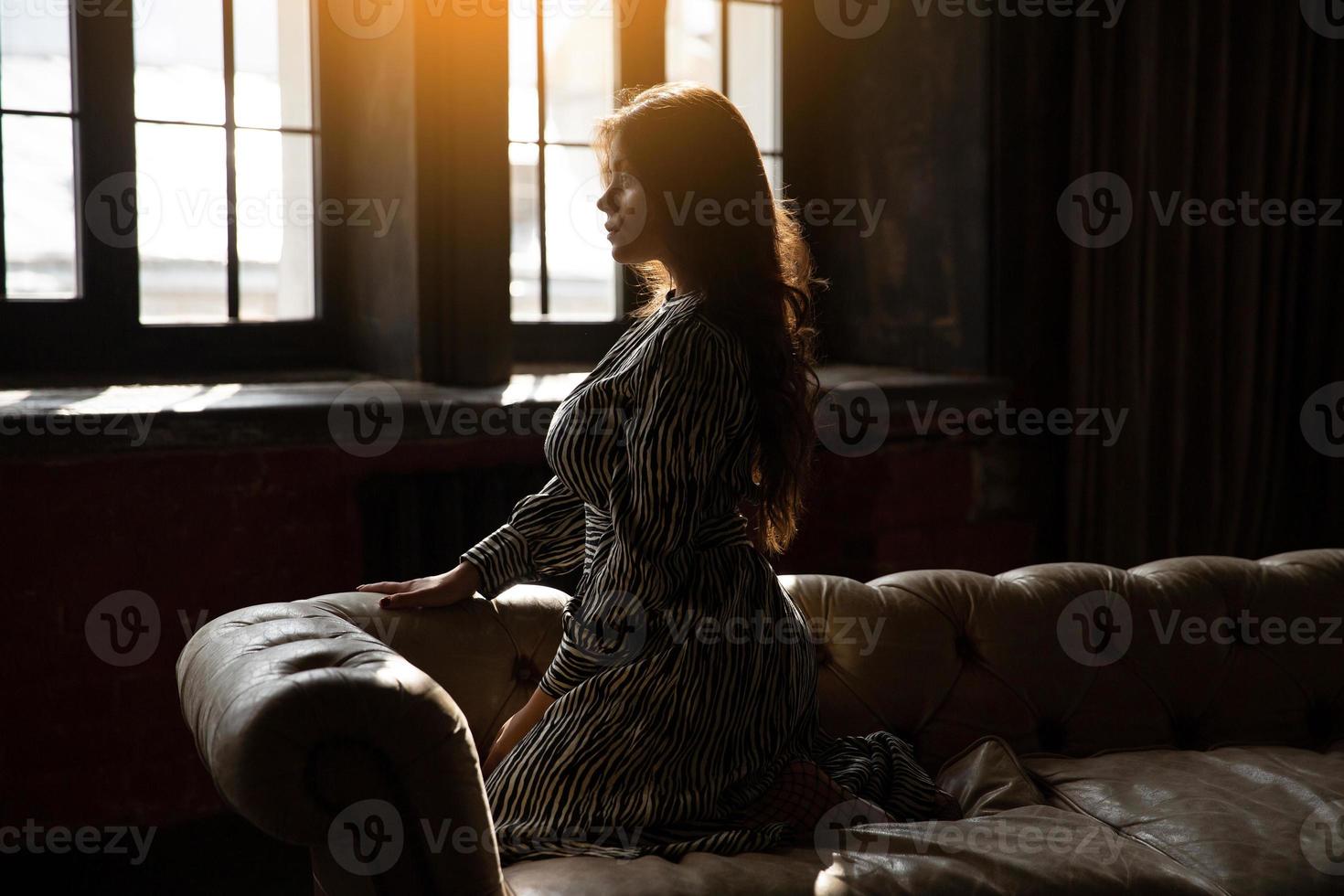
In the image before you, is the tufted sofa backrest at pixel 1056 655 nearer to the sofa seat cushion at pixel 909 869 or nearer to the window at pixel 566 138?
the sofa seat cushion at pixel 909 869

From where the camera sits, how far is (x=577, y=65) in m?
3.16

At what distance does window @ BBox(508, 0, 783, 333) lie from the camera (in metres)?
3.09

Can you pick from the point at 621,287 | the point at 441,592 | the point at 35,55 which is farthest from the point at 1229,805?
the point at 35,55

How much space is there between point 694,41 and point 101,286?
1.70 meters

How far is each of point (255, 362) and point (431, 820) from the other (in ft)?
6.31

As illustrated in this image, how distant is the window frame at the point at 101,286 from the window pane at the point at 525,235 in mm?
699

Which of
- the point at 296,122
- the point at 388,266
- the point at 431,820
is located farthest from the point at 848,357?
the point at 431,820

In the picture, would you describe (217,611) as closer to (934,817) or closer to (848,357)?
(934,817)

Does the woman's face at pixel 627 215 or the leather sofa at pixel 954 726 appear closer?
the leather sofa at pixel 954 726

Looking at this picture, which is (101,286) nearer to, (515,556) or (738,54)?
(515,556)

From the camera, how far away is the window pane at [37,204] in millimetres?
2578

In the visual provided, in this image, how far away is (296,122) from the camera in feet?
9.53

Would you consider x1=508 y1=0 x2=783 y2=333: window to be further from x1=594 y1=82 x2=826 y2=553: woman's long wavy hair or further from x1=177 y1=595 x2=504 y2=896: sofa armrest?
x1=177 y1=595 x2=504 y2=896: sofa armrest

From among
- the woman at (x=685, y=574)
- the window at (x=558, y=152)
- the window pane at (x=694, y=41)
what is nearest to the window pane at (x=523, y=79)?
the window at (x=558, y=152)
